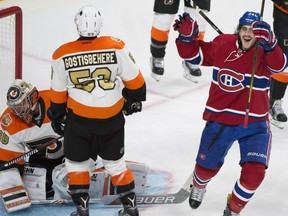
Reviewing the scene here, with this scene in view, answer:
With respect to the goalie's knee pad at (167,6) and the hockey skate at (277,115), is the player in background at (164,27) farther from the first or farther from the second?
the hockey skate at (277,115)

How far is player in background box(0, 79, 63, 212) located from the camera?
11.7 ft

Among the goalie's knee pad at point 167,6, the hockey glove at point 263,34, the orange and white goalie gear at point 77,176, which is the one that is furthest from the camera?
the goalie's knee pad at point 167,6

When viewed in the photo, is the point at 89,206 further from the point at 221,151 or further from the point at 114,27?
the point at 114,27

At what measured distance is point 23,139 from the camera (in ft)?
12.0

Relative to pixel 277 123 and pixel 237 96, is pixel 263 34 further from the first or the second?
pixel 277 123

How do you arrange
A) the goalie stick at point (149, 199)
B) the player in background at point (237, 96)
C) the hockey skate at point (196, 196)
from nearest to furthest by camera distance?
the player in background at point (237, 96), the hockey skate at point (196, 196), the goalie stick at point (149, 199)

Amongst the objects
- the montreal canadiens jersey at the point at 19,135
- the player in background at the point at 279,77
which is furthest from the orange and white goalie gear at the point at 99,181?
the player in background at the point at 279,77

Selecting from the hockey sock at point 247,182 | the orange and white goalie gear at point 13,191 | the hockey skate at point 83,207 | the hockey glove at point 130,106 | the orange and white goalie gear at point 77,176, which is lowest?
the orange and white goalie gear at point 13,191

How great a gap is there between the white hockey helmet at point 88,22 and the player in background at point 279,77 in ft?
4.83

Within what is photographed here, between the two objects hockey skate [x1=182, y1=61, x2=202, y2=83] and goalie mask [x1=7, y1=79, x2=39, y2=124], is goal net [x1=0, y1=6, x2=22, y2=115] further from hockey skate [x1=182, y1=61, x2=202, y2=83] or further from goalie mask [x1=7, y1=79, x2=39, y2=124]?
hockey skate [x1=182, y1=61, x2=202, y2=83]

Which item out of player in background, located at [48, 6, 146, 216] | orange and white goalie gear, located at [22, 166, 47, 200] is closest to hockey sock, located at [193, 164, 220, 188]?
player in background, located at [48, 6, 146, 216]

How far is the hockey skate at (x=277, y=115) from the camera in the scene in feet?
14.7

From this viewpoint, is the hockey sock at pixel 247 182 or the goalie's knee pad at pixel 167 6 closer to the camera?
the hockey sock at pixel 247 182

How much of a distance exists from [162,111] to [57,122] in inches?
54.2
